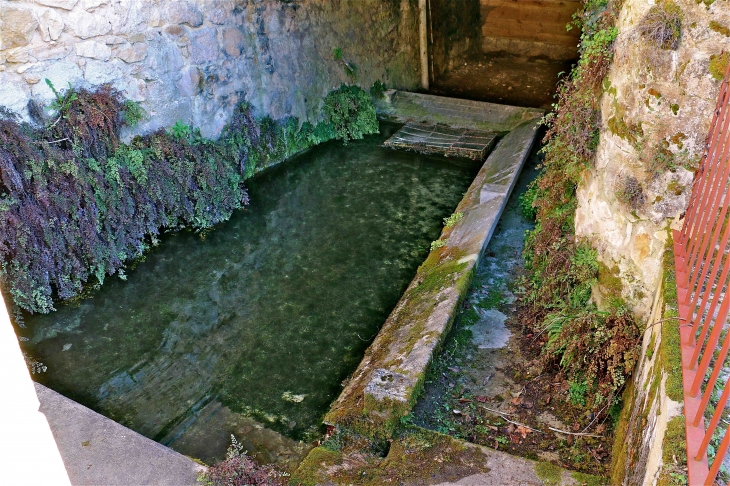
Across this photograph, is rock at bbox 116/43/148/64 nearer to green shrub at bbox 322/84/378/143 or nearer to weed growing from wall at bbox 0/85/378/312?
weed growing from wall at bbox 0/85/378/312

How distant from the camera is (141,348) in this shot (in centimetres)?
511

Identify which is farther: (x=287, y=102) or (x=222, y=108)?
(x=287, y=102)

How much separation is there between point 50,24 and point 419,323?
171 inches

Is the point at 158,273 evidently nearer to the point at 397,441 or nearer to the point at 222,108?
the point at 222,108

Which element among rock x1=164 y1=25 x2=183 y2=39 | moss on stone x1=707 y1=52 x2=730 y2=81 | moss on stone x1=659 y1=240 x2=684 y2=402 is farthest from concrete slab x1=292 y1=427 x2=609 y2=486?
rock x1=164 y1=25 x2=183 y2=39

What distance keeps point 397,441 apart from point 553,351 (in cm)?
132

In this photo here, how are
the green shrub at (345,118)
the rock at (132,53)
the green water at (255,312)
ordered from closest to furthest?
1. the green water at (255,312)
2. the rock at (132,53)
3. the green shrub at (345,118)

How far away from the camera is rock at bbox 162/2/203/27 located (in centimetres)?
659

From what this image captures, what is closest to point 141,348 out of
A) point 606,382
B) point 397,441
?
point 397,441

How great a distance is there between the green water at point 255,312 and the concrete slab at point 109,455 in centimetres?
51

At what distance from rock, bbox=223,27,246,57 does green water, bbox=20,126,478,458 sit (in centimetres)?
170

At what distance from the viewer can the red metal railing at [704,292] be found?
216 cm

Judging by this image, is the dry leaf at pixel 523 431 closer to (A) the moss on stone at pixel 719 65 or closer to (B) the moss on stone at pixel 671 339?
(B) the moss on stone at pixel 671 339

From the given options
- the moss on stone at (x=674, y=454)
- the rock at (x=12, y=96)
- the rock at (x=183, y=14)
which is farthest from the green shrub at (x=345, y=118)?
the moss on stone at (x=674, y=454)
